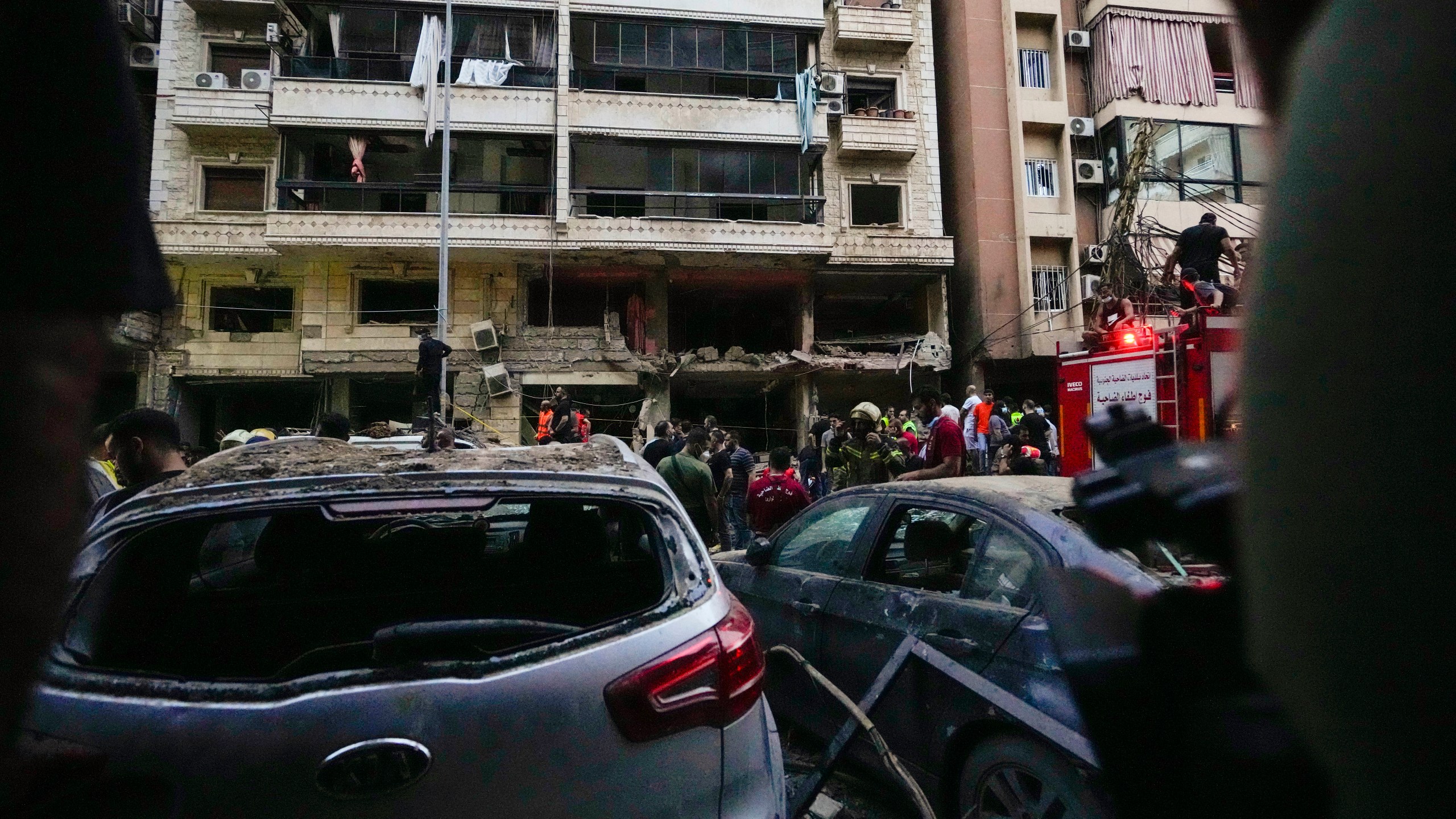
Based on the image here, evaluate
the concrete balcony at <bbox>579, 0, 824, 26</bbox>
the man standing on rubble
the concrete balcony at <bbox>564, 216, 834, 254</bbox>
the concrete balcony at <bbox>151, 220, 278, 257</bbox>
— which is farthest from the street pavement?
the concrete balcony at <bbox>151, 220, 278, 257</bbox>

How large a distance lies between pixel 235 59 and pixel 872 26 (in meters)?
17.6

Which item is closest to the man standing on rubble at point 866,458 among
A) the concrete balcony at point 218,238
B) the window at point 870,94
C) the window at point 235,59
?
the window at point 870,94

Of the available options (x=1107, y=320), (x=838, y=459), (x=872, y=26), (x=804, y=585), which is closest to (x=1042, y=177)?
(x=872, y=26)

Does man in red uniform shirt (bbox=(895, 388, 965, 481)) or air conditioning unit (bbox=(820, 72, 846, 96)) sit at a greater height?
air conditioning unit (bbox=(820, 72, 846, 96))

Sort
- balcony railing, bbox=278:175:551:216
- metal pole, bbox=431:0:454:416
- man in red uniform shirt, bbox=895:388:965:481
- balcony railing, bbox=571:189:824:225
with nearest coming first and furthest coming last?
man in red uniform shirt, bbox=895:388:965:481, metal pole, bbox=431:0:454:416, balcony railing, bbox=278:175:551:216, balcony railing, bbox=571:189:824:225

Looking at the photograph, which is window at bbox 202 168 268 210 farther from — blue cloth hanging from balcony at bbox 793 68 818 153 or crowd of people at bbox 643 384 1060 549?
blue cloth hanging from balcony at bbox 793 68 818 153

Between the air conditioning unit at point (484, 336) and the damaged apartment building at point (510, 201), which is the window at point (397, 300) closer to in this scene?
the damaged apartment building at point (510, 201)

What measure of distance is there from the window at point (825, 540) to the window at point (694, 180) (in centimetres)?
1632

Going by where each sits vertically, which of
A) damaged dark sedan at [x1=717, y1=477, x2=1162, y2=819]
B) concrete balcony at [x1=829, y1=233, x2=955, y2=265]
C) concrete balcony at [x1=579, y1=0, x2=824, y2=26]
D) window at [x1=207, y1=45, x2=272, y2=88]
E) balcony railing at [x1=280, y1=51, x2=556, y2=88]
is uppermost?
concrete balcony at [x1=579, y1=0, x2=824, y2=26]

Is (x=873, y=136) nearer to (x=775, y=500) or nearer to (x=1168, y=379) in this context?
(x=1168, y=379)

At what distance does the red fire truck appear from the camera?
720cm

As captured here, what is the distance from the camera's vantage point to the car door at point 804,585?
12.4 feet

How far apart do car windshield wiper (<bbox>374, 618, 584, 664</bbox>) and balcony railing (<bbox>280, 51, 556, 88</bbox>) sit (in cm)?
1999

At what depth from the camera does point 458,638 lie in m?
1.82
